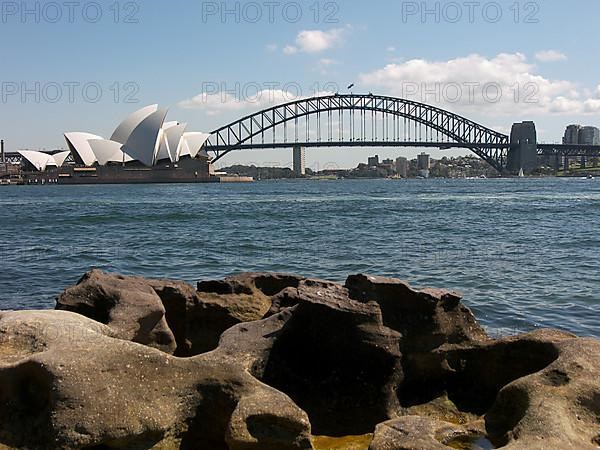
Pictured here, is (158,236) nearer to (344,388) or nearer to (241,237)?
(241,237)

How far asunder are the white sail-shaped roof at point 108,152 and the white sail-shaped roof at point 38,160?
16.1m

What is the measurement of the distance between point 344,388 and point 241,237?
14.2 m

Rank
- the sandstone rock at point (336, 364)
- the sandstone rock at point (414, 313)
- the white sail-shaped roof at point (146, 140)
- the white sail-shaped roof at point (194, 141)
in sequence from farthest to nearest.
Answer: the white sail-shaped roof at point (194, 141) < the white sail-shaped roof at point (146, 140) < the sandstone rock at point (414, 313) < the sandstone rock at point (336, 364)

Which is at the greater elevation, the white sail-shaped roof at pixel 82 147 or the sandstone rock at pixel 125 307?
the white sail-shaped roof at pixel 82 147

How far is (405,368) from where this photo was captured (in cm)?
442

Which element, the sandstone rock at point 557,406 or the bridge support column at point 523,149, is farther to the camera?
the bridge support column at point 523,149

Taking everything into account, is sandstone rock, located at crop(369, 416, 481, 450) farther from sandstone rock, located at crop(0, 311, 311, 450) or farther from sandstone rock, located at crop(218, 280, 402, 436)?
sandstone rock, located at crop(218, 280, 402, 436)

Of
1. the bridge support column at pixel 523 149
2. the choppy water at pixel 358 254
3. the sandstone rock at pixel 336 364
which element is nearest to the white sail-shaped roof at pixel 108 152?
→ the bridge support column at pixel 523 149

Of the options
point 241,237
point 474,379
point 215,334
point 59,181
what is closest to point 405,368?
point 474,379

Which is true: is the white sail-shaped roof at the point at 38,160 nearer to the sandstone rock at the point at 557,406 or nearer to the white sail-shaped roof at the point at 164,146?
the white sail-shaped roof at the point at 164,146

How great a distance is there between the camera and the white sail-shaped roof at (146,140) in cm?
7412

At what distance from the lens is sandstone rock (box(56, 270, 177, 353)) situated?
4.59 m

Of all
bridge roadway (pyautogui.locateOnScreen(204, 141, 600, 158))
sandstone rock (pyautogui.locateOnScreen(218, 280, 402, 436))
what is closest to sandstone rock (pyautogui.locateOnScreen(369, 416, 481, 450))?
sandstone rock (pyautogui.locateOnScreen(218, 280, 402, 436))

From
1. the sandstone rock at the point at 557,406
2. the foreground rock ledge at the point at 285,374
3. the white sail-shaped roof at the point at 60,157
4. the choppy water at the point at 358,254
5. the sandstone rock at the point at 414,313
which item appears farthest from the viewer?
the white sail-shaped roof at the point at 60,157
